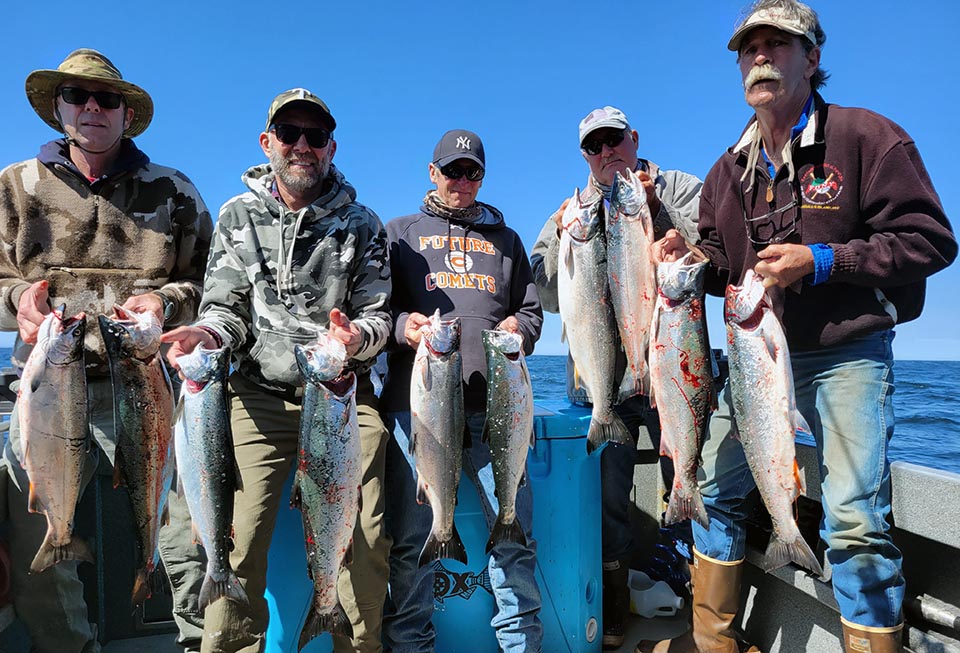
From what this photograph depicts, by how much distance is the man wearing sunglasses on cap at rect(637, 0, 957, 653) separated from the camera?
310 cm

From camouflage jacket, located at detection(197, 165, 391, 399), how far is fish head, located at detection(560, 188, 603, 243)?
1.19 m

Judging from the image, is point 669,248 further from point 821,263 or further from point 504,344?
point 504,344

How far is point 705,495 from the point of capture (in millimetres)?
3791

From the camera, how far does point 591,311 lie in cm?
371

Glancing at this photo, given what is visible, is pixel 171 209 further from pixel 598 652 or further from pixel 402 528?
pixel 598 652

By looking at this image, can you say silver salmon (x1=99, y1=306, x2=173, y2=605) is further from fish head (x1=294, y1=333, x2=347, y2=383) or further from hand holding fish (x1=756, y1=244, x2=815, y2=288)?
hand holding fish (x1=756, y1=244, x2=815, y2=288)

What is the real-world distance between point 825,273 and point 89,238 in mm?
4396

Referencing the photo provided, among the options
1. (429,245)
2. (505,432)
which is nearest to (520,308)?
(429,245)

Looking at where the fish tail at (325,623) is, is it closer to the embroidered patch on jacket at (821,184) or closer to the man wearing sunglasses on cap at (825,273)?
the man wearing sunglasses on cap at (825,273)

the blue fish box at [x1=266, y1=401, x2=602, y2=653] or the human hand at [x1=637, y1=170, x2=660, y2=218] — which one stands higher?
the human hand at [x1=637, y1=170, x2=660, y2=218]

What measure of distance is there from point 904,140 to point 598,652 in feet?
11.9

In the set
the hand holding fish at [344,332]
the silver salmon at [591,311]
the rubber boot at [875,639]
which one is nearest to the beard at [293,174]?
the hand holding fish at [344,332]

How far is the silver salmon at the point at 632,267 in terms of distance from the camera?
3.54 m

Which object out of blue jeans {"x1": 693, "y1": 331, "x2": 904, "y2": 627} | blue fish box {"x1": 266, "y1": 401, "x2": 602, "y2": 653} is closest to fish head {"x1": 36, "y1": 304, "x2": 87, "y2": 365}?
→ blue fish box {"x1": 266, "y1": 401, "x2": 602, "y2": 653}
